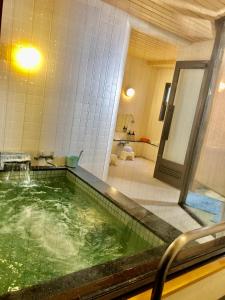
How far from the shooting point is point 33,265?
1.57 meters

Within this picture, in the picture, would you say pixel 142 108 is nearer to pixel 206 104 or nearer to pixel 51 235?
pixel 206 104

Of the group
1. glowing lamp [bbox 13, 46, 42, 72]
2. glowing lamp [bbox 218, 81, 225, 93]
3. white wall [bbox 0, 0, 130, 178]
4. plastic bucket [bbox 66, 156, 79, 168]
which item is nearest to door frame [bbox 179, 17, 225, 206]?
glowing lamp [bbox 218, 81, 225, 93]

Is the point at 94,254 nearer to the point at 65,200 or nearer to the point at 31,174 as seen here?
the point at 65,200

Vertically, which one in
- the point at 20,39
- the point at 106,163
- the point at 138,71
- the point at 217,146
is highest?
the point at 138,71

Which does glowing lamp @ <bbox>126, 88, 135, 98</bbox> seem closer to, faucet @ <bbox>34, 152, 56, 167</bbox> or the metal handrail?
faucet @ <bbox>34, 152, 56, 167</bbox>

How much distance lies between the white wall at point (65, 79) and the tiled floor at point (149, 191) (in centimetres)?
73

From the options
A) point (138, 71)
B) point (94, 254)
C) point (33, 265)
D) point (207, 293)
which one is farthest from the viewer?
point (138, 71)

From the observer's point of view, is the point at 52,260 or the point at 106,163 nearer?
the point at 52,260

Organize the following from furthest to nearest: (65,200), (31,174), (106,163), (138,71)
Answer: (138,71) → (106,163) → (31,174) → (65,200)

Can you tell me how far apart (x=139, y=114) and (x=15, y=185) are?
4489 mm

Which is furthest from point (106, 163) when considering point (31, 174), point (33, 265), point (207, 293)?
point (207, 293)

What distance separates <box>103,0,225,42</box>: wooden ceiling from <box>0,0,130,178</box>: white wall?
0.24m

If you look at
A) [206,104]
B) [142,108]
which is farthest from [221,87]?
[142,108]

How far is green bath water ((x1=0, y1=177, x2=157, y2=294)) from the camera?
154cm
